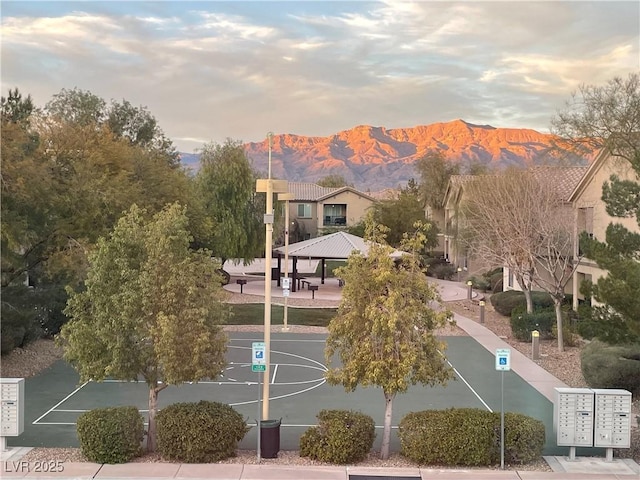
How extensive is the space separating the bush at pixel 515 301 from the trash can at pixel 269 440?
20696 mm

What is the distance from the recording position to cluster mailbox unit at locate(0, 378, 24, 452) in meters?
13.0

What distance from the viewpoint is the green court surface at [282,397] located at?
14.9 metres

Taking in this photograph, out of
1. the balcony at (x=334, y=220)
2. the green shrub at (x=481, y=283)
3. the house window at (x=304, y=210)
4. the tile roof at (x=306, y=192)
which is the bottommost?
the green shrub at (x=481, y=283)

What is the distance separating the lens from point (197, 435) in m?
12.5

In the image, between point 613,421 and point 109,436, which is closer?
point 109,436

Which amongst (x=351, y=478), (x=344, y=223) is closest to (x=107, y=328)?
(x=351, y=478)

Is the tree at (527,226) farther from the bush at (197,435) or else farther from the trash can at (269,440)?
the bush at (197,435)

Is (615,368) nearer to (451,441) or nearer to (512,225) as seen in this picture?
(451,441)

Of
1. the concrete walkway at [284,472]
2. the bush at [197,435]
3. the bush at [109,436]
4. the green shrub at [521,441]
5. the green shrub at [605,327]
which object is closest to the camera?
the concrete walkway at [284,472]

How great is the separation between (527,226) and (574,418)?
16749 millimetres

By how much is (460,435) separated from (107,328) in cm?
712

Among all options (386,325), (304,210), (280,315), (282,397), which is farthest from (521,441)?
(304,210)

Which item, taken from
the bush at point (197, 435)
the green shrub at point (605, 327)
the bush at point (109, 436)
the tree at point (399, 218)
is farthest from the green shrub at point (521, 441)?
the tree at point (399, 218)

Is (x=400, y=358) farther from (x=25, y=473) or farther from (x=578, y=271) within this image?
(x=578, y=271)
